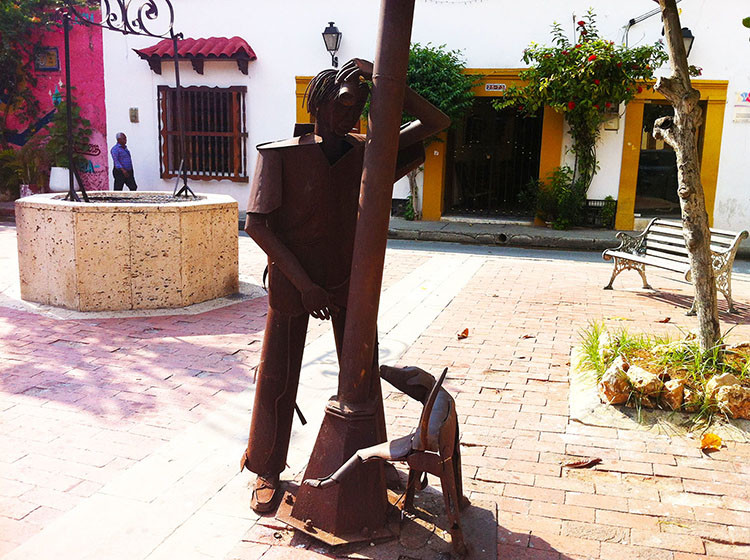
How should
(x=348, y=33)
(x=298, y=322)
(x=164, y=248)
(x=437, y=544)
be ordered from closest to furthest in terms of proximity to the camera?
(x=437, y=544), (x=298, y=322), (x=164, y=248), (x=348, y=33)

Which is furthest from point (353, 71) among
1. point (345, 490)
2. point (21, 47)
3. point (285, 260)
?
point (21, 47)

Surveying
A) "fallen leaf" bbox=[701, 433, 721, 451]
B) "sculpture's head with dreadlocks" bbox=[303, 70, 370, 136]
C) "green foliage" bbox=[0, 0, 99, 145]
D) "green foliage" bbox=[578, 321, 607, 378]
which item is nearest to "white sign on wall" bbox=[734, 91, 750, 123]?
"green foliage" bbox=[578, 321, 607, 378]

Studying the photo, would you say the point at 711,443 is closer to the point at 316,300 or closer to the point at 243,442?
the point at 316,300

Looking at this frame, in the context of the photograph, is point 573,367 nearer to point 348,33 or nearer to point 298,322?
point 298,322

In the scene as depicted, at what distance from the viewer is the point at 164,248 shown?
21.7 ft

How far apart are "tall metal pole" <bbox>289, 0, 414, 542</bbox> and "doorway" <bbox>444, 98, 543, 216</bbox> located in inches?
483

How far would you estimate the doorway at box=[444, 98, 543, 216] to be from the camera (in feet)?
49.3

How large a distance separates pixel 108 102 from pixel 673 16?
14.0 m

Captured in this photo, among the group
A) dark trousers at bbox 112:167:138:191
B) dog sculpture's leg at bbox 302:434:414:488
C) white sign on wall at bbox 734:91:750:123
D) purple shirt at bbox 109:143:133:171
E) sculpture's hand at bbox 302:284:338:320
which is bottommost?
dog sculpture's leg at bbox 302:434:414:488

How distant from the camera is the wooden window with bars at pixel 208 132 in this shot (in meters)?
15.2

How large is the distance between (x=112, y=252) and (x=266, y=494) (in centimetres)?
395

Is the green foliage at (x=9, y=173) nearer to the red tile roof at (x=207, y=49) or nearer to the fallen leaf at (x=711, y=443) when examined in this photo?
the red tile roof at (x=207, y=49)

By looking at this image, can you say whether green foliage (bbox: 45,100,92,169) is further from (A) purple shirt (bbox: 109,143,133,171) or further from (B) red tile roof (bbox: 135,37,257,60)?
(B) red tile roof (bbox: 135,37,257,60)

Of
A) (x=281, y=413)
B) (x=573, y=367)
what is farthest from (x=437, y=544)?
(x=573, y=367)
